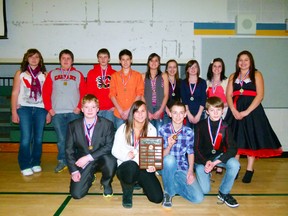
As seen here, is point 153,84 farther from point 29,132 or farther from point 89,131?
point 29,132

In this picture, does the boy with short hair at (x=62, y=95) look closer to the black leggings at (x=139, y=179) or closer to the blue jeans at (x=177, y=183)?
the black leggings at (x=139, y=179)

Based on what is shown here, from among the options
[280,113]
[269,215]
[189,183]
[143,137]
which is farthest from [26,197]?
[280,113]

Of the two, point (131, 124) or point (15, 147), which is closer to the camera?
point (131, 124)

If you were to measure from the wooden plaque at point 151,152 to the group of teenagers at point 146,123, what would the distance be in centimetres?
8

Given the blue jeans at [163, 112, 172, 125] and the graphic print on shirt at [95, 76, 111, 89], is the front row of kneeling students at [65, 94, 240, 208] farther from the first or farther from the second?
the blue jeans at [163, 112, 172, 125]

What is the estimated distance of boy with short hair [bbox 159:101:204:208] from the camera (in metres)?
2.67

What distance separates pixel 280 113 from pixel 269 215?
324 centimetres

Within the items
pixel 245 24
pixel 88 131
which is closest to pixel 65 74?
pixel 88 131

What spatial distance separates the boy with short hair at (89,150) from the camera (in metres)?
2.85

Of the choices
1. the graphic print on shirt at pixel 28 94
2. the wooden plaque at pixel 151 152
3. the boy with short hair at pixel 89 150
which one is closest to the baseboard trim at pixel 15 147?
the graphic print on shirt at pixel 28 94

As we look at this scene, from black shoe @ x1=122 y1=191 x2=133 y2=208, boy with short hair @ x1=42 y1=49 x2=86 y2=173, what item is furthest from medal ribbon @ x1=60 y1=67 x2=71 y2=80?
black shoe @ x1=122 y1=191 x2=133 y2=208

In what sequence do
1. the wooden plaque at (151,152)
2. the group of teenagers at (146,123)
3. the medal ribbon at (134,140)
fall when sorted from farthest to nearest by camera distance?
the medal ribbon at (134,140) → the group of teenagers at (146,123) → the wooden plaque at (151,152)

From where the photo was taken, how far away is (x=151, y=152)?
8.65 ft

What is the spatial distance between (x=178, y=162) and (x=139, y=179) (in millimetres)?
445
